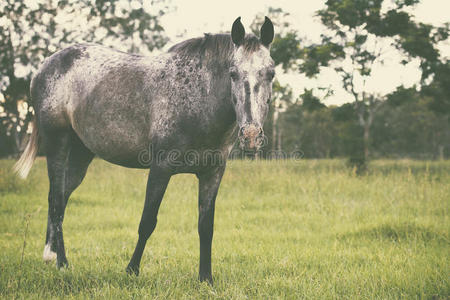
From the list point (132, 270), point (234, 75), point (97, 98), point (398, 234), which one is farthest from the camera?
point (398, 234)

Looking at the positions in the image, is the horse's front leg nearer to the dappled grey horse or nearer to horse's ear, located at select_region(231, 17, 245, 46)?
the dappled grey horse

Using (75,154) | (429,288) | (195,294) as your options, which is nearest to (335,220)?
(429,288)

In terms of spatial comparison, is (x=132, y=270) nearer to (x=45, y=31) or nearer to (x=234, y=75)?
(x=234, y=75)

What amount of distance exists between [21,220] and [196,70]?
5.23 meters

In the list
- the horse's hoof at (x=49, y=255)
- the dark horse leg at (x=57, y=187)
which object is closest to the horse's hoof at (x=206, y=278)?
the dark horse leg at (x=57, y=187)

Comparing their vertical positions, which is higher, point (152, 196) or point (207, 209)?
point (152, 196)

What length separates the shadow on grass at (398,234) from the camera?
530cm

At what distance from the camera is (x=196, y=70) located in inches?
133

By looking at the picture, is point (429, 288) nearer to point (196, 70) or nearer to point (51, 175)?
point (196, 70)

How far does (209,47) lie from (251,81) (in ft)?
2.77

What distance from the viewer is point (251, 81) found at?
2787 mm

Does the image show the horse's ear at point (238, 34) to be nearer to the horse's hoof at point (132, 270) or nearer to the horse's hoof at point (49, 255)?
the horse's hoof at point (132, 270)

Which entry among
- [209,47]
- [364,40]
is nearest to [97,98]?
[209,47]

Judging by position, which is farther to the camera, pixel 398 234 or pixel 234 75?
pixel 398 234
